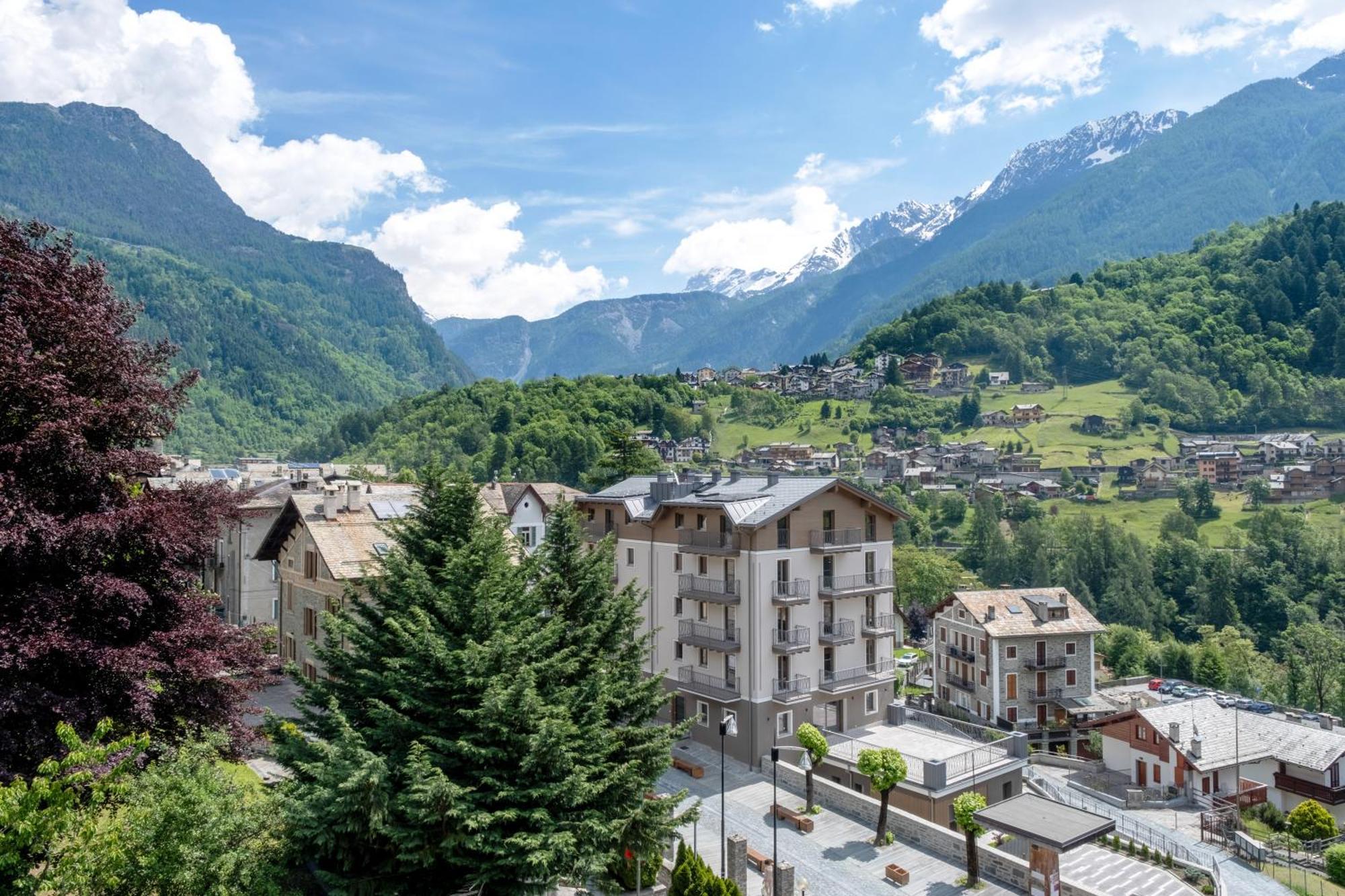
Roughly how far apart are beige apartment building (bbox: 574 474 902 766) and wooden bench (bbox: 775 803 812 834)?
6.07m

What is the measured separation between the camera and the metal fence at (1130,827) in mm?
32281

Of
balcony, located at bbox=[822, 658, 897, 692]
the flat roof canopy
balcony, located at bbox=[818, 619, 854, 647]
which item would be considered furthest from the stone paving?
balcony, located at bbox=[818, 619, 854, 647]

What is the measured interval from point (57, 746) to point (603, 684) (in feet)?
37.0

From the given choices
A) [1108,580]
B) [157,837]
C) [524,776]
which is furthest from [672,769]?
[1108,580]

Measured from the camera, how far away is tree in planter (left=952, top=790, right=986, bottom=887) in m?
24.7

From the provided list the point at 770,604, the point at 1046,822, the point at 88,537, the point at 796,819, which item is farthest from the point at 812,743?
the point at 88,537

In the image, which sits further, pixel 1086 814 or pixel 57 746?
pixel 1086 814

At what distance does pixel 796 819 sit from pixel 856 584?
42.8 feet

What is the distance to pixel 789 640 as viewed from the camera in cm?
3784

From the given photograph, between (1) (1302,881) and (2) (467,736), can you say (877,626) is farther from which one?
(2) (467,736)

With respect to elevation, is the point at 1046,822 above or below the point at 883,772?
below

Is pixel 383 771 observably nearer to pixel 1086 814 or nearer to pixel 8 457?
pixel 8 457

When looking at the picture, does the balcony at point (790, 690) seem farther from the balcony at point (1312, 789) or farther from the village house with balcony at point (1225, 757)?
the balcony at point (1312, 789)

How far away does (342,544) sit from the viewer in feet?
124
